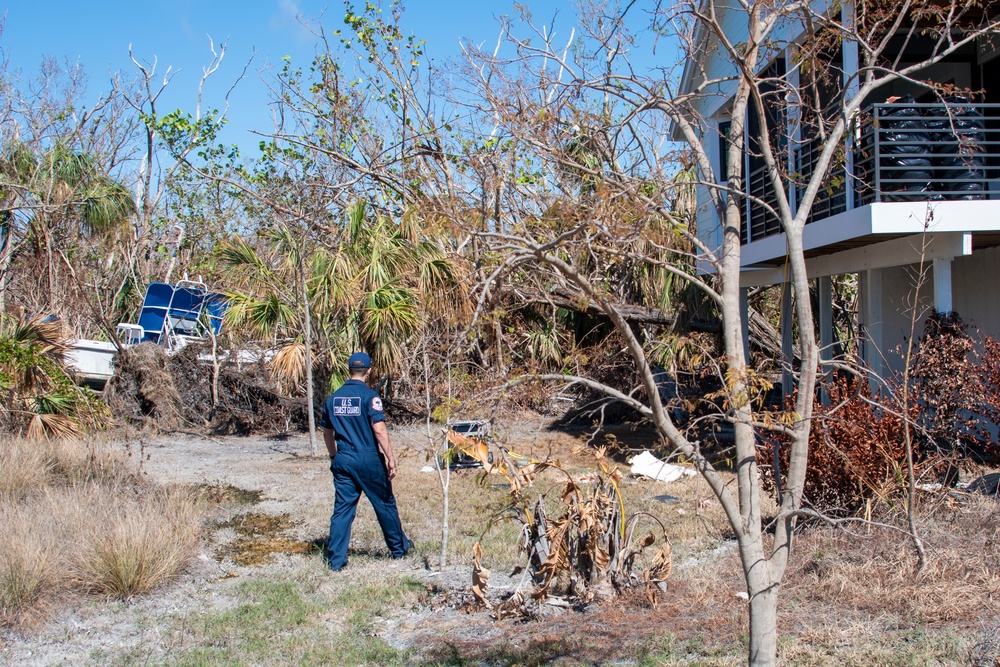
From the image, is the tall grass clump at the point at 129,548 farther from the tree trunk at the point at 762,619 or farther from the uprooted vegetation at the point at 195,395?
the uprooted vegetation at the point at 195,395

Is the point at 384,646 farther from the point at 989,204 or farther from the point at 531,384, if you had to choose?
the point at 989,204

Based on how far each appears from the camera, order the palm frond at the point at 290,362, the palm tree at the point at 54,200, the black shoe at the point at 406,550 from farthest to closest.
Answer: the palm tree at the point at 54,200, the palm frond at the point at 290,362, the black shoe at the point at 406,550

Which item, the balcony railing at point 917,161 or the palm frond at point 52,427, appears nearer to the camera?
the balcony railing at point 917,161

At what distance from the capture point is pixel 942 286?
906 centimetres

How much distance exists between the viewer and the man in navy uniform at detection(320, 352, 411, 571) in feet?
22.3

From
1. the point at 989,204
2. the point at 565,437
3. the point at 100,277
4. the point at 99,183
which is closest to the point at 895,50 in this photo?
the point at 989,204

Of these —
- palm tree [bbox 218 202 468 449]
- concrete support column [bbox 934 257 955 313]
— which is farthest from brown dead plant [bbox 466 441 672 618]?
palm tree [bbox 218 202 468 449]

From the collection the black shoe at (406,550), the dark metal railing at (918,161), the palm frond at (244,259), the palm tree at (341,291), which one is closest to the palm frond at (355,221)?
the palm tree at (341,291)

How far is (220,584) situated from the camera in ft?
21.5

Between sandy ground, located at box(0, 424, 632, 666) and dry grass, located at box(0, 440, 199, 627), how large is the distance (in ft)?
0.52

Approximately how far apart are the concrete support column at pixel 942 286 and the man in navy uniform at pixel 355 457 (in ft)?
19.0

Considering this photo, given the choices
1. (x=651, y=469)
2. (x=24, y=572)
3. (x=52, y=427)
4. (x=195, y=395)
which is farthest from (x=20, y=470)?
(x=195, y=395)

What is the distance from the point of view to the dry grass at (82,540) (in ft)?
18.7

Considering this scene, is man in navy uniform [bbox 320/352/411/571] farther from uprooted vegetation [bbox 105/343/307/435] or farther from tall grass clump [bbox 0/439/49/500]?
uprooted vegetation [bbox 105/343/307/435]
